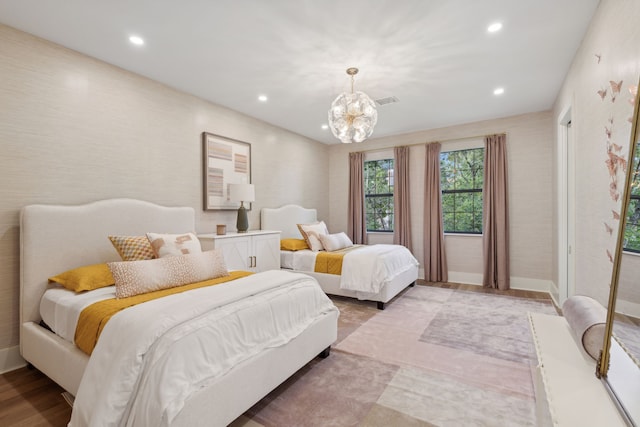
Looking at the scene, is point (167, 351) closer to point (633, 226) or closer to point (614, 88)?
point (633, 226)

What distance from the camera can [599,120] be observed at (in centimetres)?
207

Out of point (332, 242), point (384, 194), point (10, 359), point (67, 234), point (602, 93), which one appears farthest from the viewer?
point (384, 194)

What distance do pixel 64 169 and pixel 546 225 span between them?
19.5 ft

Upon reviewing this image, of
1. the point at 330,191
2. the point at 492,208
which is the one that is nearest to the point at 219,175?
the point at 330,191

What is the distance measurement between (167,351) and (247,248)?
95.7 inches

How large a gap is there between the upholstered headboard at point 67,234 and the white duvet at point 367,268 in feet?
6.79

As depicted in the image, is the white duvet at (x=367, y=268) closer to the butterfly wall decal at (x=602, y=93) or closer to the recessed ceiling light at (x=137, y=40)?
the butterfly wall decal at (x=602, y=93)

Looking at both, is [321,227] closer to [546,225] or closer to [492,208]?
[492,208]

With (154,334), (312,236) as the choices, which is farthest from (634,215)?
(312,236)

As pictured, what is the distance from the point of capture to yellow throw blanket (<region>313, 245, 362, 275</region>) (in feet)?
13.3

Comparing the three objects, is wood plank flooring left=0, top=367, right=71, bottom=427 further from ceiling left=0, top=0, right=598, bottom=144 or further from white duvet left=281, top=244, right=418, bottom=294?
white duvet left=281, top=244, right=418, bottom=294

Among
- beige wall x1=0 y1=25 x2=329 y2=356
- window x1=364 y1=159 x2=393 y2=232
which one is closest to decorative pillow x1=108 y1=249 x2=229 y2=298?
beige wall x1=0 y1=25 x2=329 y2=356

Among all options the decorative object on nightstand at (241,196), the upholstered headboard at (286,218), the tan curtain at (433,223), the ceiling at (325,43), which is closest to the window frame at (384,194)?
the tan curtain at (433,223)

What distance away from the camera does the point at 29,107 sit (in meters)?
2.43
